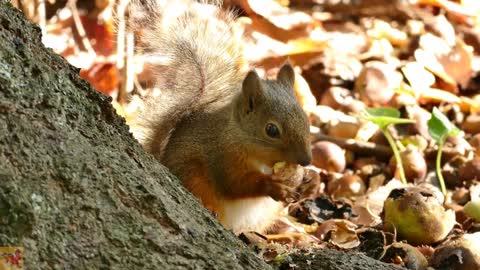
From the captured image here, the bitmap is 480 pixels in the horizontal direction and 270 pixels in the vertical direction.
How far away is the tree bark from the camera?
1.20m

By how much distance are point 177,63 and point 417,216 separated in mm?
906

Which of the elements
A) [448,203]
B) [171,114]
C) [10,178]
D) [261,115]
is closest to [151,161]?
[10,178]

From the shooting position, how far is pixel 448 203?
2.75 meters

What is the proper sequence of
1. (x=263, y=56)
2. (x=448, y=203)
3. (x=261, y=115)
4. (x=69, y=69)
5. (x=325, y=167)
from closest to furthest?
(x=69, y=69) < (x=261, y=115) < (x=448, y=203) < (x=325, y=167) < (x=263, y=56)

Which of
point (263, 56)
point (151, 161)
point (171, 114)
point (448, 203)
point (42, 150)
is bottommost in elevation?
point (448, 203)

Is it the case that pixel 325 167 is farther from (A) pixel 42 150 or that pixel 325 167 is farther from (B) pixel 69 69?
(A) pixel 42 150

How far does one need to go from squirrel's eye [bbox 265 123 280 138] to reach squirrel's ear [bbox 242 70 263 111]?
88mm

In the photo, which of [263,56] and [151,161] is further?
[263,56]

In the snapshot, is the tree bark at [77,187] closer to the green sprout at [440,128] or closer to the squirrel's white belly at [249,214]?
the squirrel's white belly at [249,214]

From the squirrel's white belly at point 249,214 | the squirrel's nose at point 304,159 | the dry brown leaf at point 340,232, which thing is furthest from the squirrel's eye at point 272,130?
the dry brown leaf at point 340,232

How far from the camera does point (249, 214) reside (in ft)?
7.87

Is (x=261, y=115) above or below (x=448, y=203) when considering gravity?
above

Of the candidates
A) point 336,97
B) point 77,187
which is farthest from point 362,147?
point 77,187

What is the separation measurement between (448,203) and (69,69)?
5.43ft
